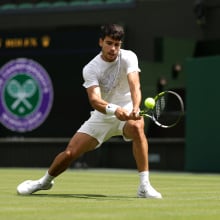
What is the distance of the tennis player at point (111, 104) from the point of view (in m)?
9.77

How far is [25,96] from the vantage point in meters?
24.8

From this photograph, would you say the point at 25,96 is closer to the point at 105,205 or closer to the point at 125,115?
the point at 125,115

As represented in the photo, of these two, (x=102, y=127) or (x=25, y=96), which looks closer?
(x=102, y=127)

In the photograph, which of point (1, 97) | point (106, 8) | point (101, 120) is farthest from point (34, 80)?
point (101, 120)

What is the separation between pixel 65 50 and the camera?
24703 mm

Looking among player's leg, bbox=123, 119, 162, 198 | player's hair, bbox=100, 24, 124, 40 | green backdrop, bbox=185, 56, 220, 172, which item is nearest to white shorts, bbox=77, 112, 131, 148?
player's leg, bbox=123, 119, 162, 198

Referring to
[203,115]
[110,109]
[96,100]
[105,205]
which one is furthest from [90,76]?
[203,115]

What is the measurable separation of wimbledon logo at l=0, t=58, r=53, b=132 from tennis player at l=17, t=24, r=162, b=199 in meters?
14.4

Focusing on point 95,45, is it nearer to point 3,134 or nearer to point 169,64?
point 169,64

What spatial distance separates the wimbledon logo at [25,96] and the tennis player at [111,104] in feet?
47.2

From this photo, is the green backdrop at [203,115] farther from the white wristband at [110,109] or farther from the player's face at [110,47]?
the white wristband at [110,109]

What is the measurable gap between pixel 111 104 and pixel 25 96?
15.2 m

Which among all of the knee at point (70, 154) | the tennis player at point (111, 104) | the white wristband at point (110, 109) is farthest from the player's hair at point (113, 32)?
the knee at point (70, 154)

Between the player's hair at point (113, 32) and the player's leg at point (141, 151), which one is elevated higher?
the player's hair at point (113, 32)
